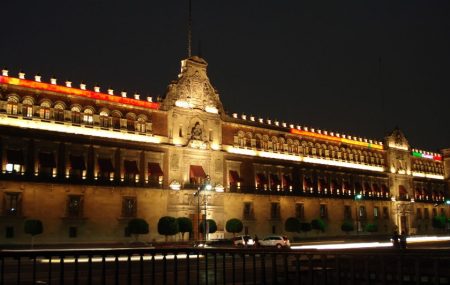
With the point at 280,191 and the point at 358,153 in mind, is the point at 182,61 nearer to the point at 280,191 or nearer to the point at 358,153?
the point at 280,191

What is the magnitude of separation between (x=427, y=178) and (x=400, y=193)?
38.4 ft

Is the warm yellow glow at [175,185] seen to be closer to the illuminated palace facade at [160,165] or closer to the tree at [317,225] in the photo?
the illuminated palace facade at [160,165]

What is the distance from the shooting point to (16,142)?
4438cm

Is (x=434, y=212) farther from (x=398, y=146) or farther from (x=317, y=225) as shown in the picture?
(x=317, y=225)

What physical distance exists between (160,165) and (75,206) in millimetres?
10334

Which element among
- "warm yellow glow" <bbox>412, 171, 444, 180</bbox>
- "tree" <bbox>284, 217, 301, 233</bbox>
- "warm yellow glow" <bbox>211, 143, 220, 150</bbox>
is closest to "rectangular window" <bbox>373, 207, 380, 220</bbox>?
"warm yellow glow" <bbox>412, 171, 444, 180</bbox>

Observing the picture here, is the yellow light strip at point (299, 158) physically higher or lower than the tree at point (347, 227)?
higher

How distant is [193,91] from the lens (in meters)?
58.3

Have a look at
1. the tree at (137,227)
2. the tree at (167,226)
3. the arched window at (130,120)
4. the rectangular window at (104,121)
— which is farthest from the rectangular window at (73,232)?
the arched window at (130,120)

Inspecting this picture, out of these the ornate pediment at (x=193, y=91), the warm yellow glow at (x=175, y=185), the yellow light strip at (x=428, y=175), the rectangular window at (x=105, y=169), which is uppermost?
the ornate pediment at (x=193, y=91)

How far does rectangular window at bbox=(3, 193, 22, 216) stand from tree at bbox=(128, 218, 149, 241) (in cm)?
961

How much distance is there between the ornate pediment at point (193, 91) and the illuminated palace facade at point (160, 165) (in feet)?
0.38

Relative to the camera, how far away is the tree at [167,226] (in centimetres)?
4844

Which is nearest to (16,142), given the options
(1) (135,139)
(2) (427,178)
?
(1) (135,139)
